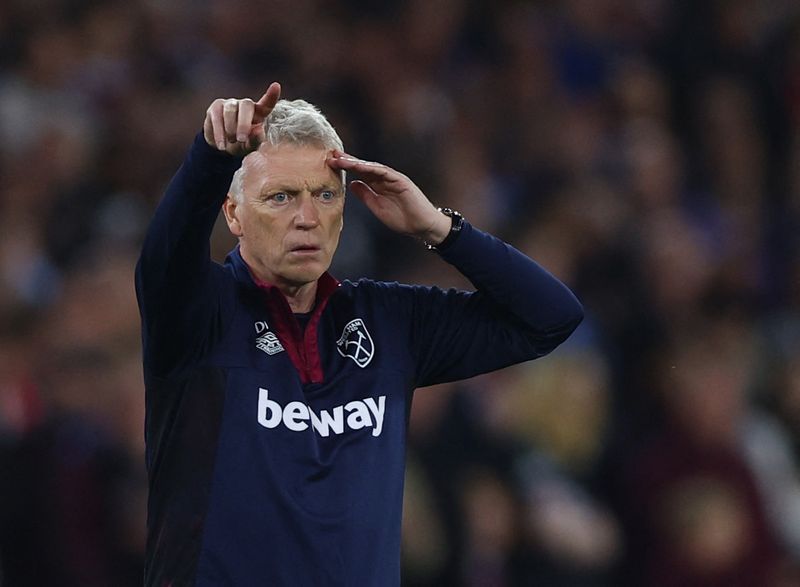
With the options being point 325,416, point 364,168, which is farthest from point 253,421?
point 364,168

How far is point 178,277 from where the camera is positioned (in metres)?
3.14

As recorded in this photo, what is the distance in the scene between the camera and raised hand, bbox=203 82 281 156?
3.01 meters

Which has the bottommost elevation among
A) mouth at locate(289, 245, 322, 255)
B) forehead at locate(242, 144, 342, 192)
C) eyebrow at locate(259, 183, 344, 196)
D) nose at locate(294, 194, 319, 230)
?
mouth at locate(289, 245, 322, 255)

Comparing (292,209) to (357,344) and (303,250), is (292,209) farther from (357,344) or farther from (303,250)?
(357,344)

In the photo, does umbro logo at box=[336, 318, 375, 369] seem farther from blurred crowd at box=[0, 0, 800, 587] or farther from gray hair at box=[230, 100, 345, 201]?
blurred crowd at box=[0, 0, 800, 587]

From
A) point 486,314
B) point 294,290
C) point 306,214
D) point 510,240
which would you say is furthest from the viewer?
point 510,240

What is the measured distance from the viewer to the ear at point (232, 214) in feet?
11.4

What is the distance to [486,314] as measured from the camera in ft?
12.0

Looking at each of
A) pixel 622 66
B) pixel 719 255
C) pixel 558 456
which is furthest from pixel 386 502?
pixel 622 66

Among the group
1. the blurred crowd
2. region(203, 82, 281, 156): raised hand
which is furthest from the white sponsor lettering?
the blurred crowd

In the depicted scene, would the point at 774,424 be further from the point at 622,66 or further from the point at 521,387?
the point at 622,66

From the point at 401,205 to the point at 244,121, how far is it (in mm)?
587

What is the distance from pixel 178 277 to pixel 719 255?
6.04 metres

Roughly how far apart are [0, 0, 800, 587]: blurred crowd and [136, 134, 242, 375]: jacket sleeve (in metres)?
2.21
